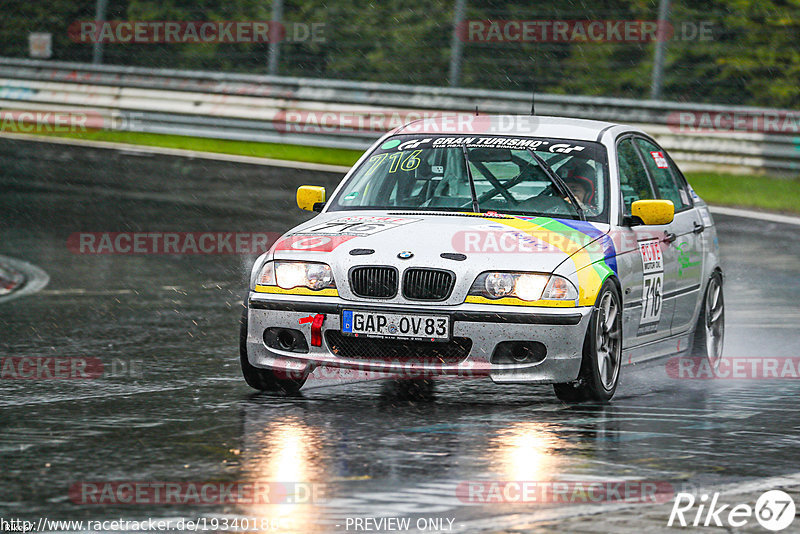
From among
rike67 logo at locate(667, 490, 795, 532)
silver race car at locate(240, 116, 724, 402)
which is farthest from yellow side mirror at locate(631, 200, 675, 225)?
rike67 logo at locate(667, 490, 795, 532)

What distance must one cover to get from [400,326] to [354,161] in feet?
45.2

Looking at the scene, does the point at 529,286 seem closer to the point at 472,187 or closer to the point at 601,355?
the point at 601,355

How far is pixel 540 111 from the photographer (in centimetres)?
2142

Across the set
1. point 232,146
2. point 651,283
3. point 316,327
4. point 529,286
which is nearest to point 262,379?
point 316,327

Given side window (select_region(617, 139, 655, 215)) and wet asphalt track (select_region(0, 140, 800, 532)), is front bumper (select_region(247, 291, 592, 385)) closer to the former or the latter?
wet asphalt track (select_region(0, 140, 800, 532))

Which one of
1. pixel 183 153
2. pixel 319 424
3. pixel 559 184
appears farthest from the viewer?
pixel 183 153

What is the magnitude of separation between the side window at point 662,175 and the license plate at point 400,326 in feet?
8.43

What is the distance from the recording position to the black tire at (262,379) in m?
8.82

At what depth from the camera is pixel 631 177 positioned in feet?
32.4

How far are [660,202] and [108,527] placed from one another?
4460 mm

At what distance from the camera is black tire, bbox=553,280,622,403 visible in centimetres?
846

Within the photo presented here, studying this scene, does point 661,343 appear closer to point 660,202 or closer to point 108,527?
point 660,202

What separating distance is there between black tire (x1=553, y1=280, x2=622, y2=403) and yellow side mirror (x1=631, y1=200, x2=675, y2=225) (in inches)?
22.2

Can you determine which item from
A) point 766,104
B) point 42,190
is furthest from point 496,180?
point 766,104
